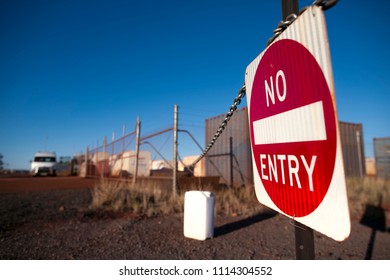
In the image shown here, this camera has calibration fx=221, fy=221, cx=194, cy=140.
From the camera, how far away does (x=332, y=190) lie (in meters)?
0.59

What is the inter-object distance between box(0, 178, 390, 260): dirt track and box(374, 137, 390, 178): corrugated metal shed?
1078 centimetres

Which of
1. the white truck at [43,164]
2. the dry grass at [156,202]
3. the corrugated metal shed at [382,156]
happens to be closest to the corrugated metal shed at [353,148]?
the corrugated metal shed at [382,156]

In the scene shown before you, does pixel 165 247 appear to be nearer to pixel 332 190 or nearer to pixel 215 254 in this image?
pixel 215 254

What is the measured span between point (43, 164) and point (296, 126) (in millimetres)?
24510

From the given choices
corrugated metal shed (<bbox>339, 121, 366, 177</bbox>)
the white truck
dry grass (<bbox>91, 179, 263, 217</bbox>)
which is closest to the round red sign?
dry grass (<bbox>91, 179, 263, 217</bbox>)

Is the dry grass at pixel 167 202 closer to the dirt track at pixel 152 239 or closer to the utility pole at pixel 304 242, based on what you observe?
the dirt track at pixel 152 239

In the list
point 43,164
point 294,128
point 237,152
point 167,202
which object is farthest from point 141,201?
point 43,164

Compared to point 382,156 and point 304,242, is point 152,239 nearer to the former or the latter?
point 304,242

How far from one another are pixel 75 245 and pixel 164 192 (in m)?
3.42

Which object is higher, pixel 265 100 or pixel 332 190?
pixel 265 100

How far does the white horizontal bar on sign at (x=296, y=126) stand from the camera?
0.61 metres

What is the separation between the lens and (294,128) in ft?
2.28

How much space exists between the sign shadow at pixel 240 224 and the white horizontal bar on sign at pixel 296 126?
3107 millimetres
